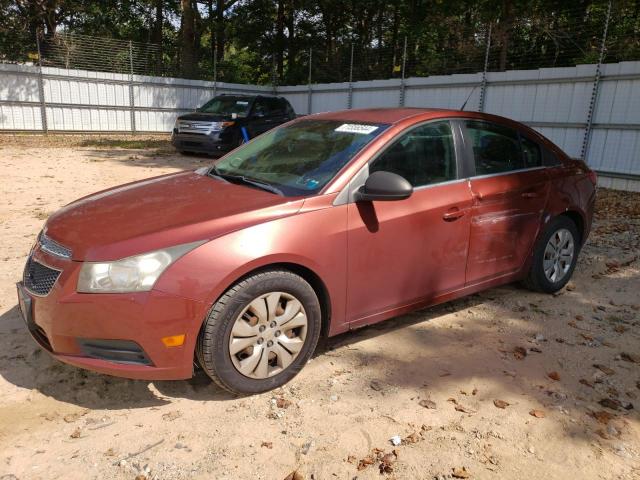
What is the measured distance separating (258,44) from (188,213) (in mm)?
26985

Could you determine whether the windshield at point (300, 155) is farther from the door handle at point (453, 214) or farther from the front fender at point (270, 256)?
the door handle at point (453, 214)

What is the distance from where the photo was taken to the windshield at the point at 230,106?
13.6 meters

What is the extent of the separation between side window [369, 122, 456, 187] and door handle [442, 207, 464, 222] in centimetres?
23

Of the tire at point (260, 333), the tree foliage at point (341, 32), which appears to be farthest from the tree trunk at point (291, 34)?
the tire at point (260, 333)

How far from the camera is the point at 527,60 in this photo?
1379 cm

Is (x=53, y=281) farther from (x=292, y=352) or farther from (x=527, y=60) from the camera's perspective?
(x=527, y=60)

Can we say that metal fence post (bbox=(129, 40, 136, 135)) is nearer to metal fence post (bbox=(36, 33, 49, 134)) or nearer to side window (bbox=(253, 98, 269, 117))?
metal fence post (bbox=(36, 33, 49, 134))

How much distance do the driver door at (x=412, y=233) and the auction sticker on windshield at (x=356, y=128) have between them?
0.70ft

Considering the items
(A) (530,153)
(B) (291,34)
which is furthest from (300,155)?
(B) (291,34)

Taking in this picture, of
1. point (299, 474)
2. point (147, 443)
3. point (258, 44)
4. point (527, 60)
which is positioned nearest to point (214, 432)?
point (147, 443)

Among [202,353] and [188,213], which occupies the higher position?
[188,213]

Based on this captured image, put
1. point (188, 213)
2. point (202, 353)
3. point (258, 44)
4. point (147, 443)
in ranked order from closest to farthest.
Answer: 1. point (147, 443)
2. point (202, 353)
3. point (188, 213)
4. point (258, 44)

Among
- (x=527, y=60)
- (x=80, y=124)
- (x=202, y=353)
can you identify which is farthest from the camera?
(x=80, y=124)

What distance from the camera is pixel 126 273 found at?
8.45 feet
